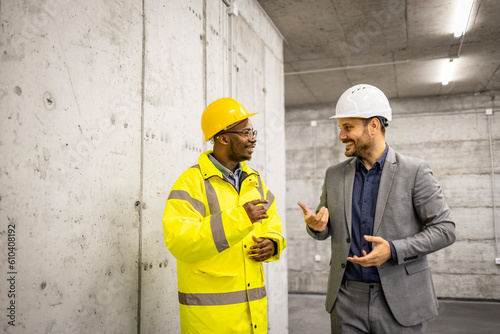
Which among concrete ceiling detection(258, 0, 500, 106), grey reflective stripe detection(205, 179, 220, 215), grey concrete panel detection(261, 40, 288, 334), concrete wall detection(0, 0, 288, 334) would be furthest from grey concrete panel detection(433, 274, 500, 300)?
grey reflective stripe detection(205, 179, 220, 215)

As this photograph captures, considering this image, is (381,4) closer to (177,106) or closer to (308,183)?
(177,106)

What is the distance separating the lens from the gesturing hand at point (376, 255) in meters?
1.98

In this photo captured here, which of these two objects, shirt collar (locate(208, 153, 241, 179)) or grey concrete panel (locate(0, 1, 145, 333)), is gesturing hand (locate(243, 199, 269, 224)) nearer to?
shirt collar (locate(208, 153, 241, 179))

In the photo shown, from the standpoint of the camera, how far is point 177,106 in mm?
3104

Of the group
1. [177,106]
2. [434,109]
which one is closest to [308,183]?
[434,109]

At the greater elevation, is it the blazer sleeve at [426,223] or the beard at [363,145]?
the beard at [363,145]

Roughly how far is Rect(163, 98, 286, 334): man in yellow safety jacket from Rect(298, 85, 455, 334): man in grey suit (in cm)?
36

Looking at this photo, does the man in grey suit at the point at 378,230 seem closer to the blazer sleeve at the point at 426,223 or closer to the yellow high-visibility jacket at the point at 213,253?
the blazer sleeve at the point at 426,223

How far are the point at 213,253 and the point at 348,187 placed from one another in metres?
0.83

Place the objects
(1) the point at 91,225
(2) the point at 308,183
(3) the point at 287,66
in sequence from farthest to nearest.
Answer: (2) the point at 308,183 < (3) the point at 287,66 < (1) the point at 91,225

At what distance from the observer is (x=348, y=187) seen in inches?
91.0

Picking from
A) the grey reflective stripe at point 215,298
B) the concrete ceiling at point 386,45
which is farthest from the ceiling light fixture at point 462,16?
the grey reflective stripe at point 215,298

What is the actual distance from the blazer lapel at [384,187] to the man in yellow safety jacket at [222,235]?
1.72ft

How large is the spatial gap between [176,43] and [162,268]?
159cm
